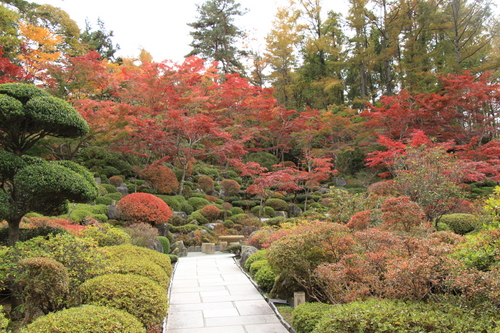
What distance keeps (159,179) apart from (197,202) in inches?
84.1

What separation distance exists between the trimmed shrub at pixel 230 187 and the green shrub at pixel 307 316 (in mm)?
15016

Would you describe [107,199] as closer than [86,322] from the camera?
No

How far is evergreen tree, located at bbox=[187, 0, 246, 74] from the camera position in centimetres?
2681

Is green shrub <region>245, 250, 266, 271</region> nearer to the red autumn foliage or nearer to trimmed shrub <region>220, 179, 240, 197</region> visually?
the red autumn foliage

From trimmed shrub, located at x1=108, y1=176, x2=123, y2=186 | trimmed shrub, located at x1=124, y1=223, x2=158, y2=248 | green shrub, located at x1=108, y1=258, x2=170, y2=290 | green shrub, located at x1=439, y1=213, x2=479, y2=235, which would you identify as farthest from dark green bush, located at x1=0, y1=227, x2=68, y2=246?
green shrub, located at x1=439, y1=213, x2=479, y2=235

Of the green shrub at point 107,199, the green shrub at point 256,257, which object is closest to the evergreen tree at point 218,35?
the green shrub at point 107,199

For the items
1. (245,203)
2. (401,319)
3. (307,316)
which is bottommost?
(307,316)

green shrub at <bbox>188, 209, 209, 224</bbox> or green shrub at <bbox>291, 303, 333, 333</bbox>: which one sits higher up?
green shrub at <bbox>188, 209, 209, 224</bbox>

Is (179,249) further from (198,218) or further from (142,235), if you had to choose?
(198,218)

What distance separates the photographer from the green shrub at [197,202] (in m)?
16.9

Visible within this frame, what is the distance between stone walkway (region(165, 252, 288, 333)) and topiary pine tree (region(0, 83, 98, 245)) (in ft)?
8.02

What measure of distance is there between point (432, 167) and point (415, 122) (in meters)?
11.0

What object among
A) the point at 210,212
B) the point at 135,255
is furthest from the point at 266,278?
the point at 210,212

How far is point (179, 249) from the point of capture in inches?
470
